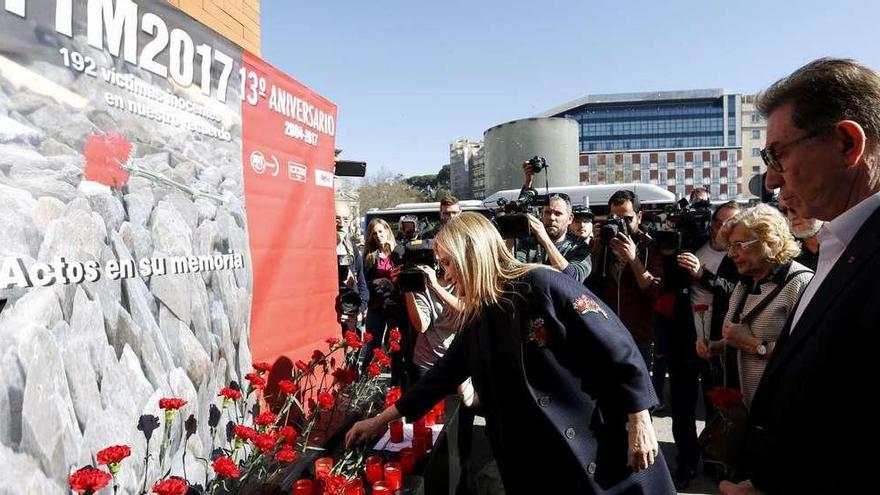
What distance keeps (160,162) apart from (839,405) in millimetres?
2326

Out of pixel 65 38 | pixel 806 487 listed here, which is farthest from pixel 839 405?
pixel 65 38

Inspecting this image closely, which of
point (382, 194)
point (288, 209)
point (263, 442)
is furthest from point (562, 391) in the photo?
point (382, 194)

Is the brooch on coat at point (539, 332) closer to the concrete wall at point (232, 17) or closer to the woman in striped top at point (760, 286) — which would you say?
the woman in striped top at point (760, 286)

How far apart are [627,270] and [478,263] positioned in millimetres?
2709

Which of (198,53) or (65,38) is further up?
(198,53)

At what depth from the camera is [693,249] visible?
4188mm

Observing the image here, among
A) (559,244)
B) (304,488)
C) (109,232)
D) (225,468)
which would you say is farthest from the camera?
(559,244)

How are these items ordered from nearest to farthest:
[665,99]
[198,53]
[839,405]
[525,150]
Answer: [839,405], [198,53], [525,150], [665,99]

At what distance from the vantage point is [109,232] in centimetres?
192

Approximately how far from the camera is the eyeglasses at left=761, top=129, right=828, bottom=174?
115 cm

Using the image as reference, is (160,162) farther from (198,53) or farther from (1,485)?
(1,485)

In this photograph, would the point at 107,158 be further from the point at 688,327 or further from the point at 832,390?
the point at 688,327

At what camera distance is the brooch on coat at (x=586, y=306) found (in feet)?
6.53

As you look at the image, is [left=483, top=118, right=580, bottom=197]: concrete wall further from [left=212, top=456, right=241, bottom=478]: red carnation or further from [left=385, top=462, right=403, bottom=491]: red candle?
[left=212, top=456, right=241, bottom=478]: red carnation
